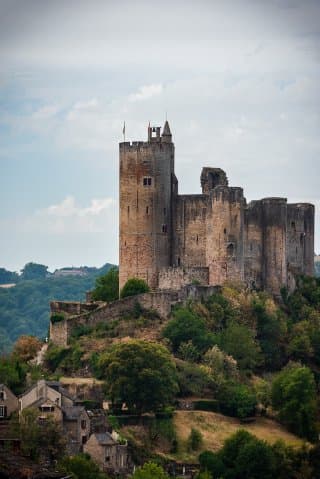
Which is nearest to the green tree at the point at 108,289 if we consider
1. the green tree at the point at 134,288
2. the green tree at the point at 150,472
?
the green tree at the point at 134,288

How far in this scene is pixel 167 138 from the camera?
8831 cm

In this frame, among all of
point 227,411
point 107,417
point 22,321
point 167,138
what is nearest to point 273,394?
point 227,411

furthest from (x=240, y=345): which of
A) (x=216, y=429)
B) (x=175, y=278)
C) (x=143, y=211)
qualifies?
(x=143, y=211)

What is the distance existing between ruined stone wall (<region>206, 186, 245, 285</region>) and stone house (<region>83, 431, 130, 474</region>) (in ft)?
48.6

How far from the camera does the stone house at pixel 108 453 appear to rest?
73.3 m

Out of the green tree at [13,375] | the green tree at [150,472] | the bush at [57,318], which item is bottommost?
the green tree at [150,472]

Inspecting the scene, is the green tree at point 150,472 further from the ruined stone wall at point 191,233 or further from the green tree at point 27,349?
the ruined stone wall at point 191,233

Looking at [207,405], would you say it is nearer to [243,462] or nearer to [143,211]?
[243,462]

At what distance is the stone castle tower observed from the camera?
86500mm

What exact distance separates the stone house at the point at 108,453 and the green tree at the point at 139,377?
3664 mm

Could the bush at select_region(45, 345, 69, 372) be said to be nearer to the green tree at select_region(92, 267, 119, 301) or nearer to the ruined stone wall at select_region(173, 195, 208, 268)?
the green tree at select_region(92, 267, 119, 301)

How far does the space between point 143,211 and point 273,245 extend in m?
6.85

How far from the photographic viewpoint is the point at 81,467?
68812 mm

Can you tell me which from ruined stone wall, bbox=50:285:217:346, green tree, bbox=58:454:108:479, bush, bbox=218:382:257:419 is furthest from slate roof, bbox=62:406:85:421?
ruined stone wall, bbox=50:285:217:346
